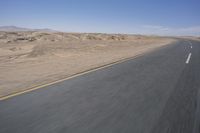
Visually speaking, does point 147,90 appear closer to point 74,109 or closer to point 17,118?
point 74,109

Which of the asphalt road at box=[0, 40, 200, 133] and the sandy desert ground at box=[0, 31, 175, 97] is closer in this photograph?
the asphalt road at box=[0, 40, 200, 133]

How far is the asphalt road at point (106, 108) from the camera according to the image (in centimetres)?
415

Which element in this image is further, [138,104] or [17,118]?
[138,104]

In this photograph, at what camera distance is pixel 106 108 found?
525 cm

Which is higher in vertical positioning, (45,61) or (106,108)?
(106,108)

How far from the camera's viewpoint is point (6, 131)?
3.94 meters

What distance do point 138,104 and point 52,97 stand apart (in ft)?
7.72

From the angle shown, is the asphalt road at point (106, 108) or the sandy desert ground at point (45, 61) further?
the sandy desert ground at point (45, 61)

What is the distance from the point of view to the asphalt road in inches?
163

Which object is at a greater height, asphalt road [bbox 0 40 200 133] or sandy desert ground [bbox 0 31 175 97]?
asphalt road [bbox 0 40 200 133]

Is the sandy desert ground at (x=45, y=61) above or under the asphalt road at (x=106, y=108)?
under

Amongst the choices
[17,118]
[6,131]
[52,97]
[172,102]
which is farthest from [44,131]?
[172,102]

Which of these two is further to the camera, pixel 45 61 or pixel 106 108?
pixel 45 61

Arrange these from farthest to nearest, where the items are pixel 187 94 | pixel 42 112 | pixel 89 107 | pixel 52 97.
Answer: pixel 187 94 < pixel 52 97 < pixel 89 107 < pixel 42 112
